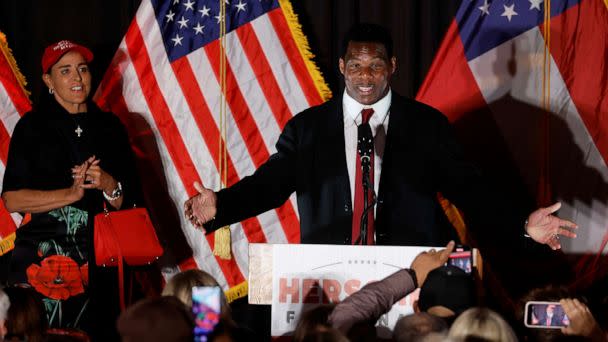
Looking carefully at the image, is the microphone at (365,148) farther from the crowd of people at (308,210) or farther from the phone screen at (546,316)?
the phone screen at (546,316)

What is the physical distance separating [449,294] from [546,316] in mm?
289

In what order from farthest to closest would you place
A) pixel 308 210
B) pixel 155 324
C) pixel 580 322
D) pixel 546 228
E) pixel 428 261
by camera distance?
pixel 308 210
pixel 546 228
pixel 428 261
pixel 580 322
pixel 155 324

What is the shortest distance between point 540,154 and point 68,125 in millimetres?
2524

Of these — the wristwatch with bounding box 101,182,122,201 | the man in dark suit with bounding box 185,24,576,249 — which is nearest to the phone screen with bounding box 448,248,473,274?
the man in dark suit with bounding box 185,24,576,249

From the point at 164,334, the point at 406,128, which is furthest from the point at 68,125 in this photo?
the point at 164,334

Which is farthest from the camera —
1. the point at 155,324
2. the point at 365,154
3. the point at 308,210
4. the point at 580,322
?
the point at 308,210

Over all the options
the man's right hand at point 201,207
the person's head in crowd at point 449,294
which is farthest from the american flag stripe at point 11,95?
the person's head in crowd at point 449,294

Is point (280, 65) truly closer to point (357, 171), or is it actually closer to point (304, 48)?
point (304, 48)

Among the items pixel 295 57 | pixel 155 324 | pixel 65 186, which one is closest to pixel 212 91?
pixel 295 57

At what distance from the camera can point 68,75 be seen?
5.22 metres

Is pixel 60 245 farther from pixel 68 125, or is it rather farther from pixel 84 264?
pixel 68 125

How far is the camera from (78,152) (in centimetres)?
513

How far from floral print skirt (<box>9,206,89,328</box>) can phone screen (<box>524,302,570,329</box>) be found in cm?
276

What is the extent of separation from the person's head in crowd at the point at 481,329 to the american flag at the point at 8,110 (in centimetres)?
391
